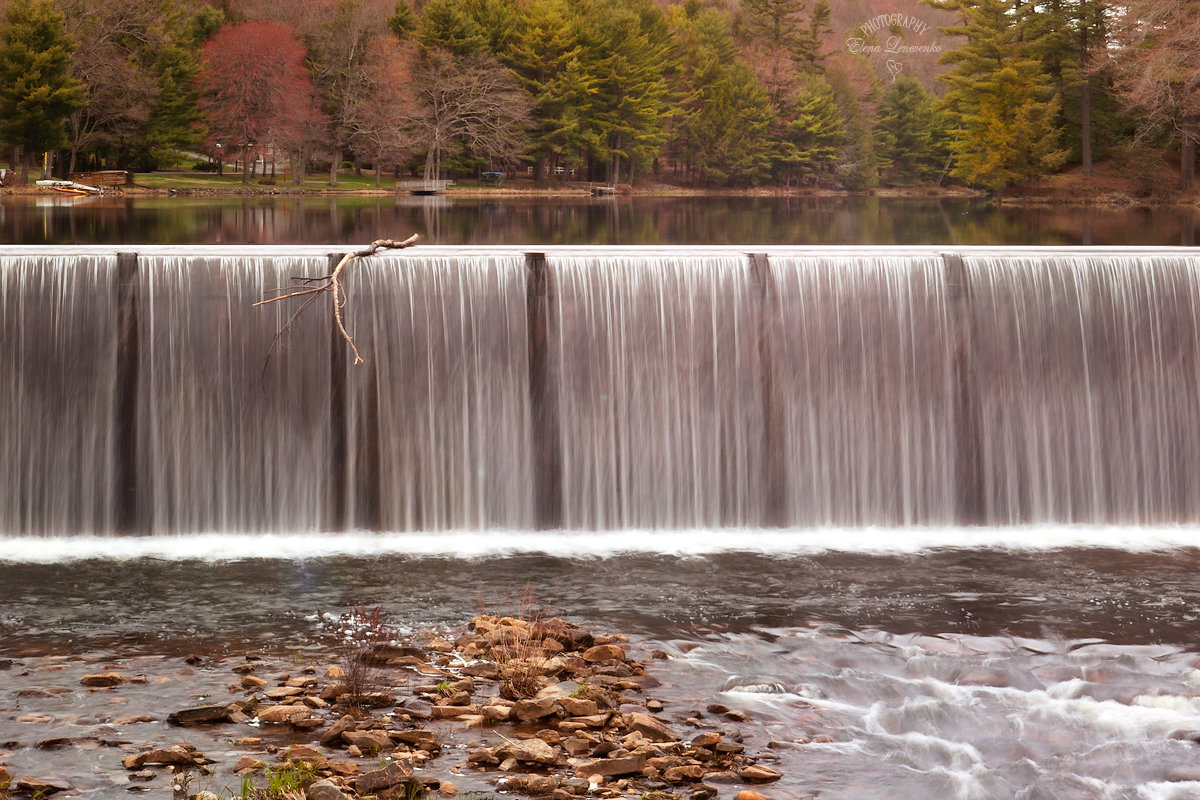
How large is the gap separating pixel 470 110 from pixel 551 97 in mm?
4721

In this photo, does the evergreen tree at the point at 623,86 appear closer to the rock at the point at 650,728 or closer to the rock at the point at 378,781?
the rock at the point at 650,728

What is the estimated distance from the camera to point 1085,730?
8.41 meters

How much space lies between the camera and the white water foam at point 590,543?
12578 millimetres

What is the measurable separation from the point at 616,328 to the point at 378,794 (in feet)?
27.2

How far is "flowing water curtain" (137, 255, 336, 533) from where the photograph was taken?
13.4m

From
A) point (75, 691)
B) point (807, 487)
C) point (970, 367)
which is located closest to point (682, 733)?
point (75, 691)

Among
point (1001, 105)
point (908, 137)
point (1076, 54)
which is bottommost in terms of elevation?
point (1001, 105)

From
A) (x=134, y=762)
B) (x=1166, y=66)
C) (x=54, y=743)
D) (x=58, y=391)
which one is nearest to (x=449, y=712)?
(x=134, y=762)

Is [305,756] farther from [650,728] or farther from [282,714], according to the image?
[650,728]

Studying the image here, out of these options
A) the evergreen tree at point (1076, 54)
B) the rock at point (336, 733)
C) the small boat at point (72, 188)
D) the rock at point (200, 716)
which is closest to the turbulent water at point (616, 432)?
the rock at point (200, 716)

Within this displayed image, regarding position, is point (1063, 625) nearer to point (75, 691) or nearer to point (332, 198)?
point (75, 691)

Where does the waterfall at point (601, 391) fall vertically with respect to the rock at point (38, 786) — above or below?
above

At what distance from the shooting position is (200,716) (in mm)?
7652

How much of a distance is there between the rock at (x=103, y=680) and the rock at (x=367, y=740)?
1958 millimetres
